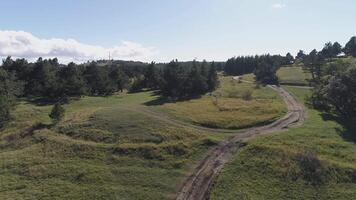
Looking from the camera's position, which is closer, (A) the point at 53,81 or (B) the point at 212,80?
(A) the point at 53,81

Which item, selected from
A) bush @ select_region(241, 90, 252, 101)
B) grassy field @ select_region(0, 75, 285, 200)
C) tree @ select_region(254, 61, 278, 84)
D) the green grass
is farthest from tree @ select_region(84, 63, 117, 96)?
the green grass

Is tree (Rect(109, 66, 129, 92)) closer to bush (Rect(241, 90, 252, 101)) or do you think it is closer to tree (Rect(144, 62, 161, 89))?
tree (Rect(144, 62, 161, 89))

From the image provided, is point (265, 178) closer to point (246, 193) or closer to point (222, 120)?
point (246, 193)

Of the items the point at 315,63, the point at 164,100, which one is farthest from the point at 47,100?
the point at 315,63

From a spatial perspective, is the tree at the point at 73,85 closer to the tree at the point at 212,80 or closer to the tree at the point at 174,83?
the tree at the point at 174,83

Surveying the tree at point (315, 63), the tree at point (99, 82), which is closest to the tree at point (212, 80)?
the tree at point (99, 82)

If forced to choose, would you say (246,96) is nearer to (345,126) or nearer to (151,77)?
(345,126)

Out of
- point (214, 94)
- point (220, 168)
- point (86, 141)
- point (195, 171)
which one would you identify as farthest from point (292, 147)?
point (214, 94)
